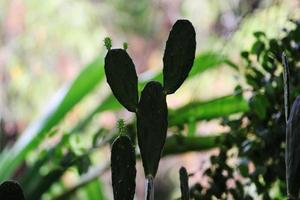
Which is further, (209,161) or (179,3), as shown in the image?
(179,3)

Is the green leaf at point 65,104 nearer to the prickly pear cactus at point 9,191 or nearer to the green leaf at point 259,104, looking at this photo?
the green leaf at point 259,104

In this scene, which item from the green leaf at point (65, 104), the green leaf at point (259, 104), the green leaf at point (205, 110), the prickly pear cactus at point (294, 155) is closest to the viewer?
the prickly pear cactus at point (294, 155)

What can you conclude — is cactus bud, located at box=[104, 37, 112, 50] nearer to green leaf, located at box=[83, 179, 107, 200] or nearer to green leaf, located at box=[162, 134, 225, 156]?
green leaf, located at box=[162, 134, 225, 156]

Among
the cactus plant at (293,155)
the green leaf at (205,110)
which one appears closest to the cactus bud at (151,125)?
the cactus plant at (293,155)

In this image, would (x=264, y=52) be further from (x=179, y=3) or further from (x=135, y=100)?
(x=179, y=3)

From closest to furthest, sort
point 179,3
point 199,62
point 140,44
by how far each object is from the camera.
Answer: point 199,62
point 179,3
point 140,44


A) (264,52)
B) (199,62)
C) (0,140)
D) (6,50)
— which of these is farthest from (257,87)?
(6,50)

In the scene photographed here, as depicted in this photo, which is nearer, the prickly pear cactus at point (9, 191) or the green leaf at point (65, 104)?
the prickly pear cactus at point (9, 191)
